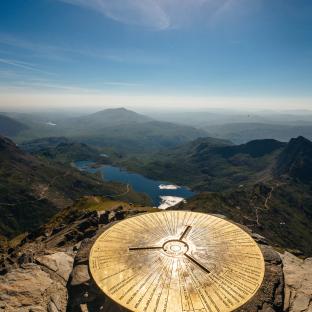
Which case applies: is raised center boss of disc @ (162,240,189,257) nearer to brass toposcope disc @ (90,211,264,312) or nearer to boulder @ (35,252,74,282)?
brass toposcope disc @ (90,211,264,312)

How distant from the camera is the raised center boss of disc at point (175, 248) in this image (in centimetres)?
2248

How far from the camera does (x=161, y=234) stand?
83.6 feet

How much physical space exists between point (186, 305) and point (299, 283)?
9.87 meters

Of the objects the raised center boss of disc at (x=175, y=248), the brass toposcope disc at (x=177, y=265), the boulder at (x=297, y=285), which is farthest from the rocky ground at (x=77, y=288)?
the raised center boss of disc at (x=175, y=248)

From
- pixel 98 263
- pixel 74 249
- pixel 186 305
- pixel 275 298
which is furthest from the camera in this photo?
pixel 74 249

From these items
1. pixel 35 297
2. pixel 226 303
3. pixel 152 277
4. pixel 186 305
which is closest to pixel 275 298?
pixel 226 303

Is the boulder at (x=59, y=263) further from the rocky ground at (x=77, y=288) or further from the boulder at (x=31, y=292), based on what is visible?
the boulder at (x=31, y=292)

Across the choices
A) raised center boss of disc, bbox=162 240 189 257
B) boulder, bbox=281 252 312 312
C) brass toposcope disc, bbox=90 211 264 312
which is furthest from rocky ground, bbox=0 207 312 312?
raised center boss of disc, bbox=162 240 189 257

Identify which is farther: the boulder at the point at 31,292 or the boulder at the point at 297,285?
the boulder at the point at 297,285

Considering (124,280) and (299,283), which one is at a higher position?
(124,280)

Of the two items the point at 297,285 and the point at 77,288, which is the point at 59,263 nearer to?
the point at 77,288

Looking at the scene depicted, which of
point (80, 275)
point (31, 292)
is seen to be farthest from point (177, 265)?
point (31, 292)

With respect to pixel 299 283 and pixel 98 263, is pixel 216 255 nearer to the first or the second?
pixel 299 283

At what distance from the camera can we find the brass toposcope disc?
17750 millimetres
